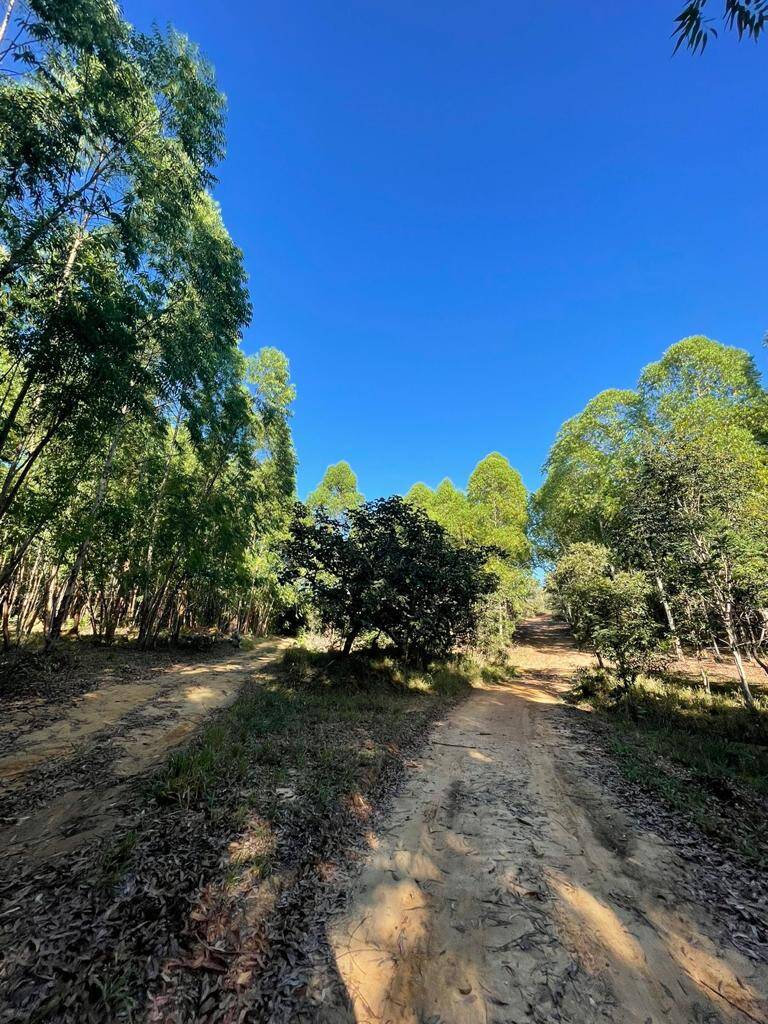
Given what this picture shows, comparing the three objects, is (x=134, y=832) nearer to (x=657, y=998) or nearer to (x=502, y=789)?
(x=657, y=998)

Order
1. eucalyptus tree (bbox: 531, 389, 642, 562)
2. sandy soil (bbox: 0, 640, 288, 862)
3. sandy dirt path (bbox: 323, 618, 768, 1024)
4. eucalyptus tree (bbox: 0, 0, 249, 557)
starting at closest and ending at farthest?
sandy dirt path (bbox: 323, 618, 768, 1024)
sandy soil (bbox: 0, 640, 288, 862)
eucalyptus tree (bbox: 0, 0, 249, 557)
eucalyptus tree (bbox: 531, 389, 642, 562)

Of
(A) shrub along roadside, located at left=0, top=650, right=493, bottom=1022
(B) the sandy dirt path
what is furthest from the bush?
(A) shrub along roadside, located at left=0, top=650, right=493, bottom=1022

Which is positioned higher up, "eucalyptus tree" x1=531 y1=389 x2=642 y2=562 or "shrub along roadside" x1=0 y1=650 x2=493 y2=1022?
"eucalyptus tree" x1=531 y1=389 x2=642 y2=562

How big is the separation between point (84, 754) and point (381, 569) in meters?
6.92

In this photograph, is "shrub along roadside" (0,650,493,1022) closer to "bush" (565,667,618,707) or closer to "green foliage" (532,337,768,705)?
"bush" (565,667,618,707)

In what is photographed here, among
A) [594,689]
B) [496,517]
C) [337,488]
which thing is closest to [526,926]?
[594,689]

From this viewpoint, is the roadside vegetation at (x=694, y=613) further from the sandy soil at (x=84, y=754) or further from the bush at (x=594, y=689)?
the sandy soil at (x=84, y=754)

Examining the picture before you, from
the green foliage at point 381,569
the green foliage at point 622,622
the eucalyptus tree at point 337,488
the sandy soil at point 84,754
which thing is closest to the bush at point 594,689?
A: the green foliage at point 622,622

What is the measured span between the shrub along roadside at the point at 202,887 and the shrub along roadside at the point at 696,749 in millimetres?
3556

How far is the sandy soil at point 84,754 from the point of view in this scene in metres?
3.38

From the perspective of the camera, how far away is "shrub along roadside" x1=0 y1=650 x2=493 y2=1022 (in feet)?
6.95

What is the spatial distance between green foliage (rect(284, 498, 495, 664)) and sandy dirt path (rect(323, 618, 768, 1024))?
5973 mm

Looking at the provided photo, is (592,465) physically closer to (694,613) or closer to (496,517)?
(496,517)

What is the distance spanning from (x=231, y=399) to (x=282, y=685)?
8.37 meters
